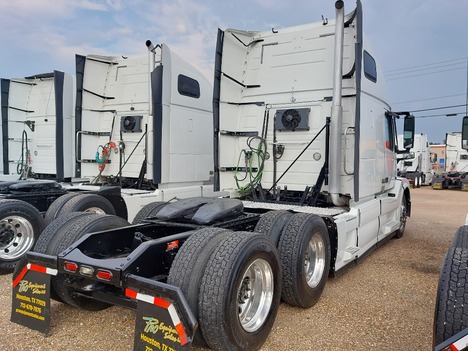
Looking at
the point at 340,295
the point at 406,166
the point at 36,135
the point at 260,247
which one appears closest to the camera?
the point at 260,247

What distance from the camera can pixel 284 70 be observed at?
6008 millimetres

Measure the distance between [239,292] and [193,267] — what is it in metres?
0.47

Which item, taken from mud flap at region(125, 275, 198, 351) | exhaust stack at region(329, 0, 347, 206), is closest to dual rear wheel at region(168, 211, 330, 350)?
mud flap at region(125, 275, 198, 351)

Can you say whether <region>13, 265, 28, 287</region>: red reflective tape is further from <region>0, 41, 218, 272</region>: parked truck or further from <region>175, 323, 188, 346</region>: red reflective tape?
<region>0, 41, 218, 272</region>: parked truck

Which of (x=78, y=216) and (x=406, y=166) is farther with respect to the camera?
(x=406, y=166)

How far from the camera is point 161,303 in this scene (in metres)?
2.43

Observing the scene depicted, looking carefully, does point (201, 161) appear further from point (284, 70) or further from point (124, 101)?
point (284, 70)

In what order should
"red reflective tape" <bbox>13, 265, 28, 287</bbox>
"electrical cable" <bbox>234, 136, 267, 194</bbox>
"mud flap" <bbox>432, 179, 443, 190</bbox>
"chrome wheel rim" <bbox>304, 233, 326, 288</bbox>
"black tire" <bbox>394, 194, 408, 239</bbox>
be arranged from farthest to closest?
1. "mud flap" <bbox>432, 179, 443, 190</bbox>
2. "black tire" <bbox>394, 194, 408, 239</bbox>
3. "electrical cable" <bbox>234, 136, 267, 194</bbox>
4. "chrome wheel rim" <bbox>304, 233, 326, 288</bbox>
5. "red reflective tape" <bbox>13, 265, 28, 287</bbox>

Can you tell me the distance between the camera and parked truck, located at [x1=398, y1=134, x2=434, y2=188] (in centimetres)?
2444

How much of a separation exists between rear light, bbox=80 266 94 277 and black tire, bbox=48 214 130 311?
440 mm

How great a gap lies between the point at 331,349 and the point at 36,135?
341 inches

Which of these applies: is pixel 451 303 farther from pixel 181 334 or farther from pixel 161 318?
pixel 161 318

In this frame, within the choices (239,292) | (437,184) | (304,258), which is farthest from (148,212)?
(437,184)

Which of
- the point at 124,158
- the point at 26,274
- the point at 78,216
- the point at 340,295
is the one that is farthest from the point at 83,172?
the point at 340,295
